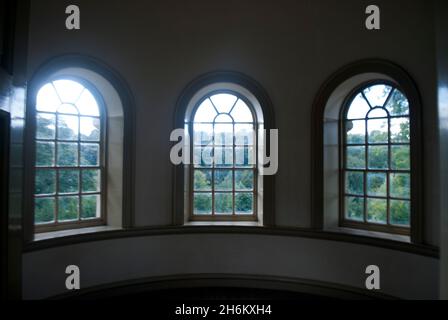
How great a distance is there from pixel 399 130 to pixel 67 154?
11.3ft

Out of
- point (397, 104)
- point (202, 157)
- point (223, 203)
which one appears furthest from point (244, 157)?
point (397, 104)

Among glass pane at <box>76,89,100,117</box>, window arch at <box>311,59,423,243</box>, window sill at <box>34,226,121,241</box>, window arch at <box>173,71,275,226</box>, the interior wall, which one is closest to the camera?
window sill at <box>34,226,121,241</box>

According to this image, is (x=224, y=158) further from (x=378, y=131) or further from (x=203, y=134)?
(x=378, y=131)

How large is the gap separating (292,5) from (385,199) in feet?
7.61

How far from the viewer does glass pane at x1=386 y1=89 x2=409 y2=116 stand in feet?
10.4

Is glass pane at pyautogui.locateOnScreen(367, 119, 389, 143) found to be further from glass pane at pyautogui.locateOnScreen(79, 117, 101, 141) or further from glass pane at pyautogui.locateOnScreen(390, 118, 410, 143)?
glass pane at pyautogui.locateOnScreen(79, 117, 101, 141)

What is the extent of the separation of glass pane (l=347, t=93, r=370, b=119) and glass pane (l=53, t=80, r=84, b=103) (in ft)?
9.79

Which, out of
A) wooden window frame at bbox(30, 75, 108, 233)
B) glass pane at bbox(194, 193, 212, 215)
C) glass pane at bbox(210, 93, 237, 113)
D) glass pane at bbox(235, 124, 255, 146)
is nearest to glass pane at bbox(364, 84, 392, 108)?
glass pane at bbox(235, 124, 255, 146)

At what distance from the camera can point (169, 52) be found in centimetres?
352

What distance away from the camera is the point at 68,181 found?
3352 millimetres

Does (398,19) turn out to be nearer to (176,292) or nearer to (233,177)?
(233,177)

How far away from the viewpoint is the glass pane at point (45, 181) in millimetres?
3154

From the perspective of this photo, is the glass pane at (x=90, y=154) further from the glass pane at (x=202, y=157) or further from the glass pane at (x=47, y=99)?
the glass pane at (x=202, y=157)

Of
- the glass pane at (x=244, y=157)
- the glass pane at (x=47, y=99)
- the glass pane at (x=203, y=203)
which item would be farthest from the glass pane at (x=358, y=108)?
the glass pane at (x=47, y=99)
